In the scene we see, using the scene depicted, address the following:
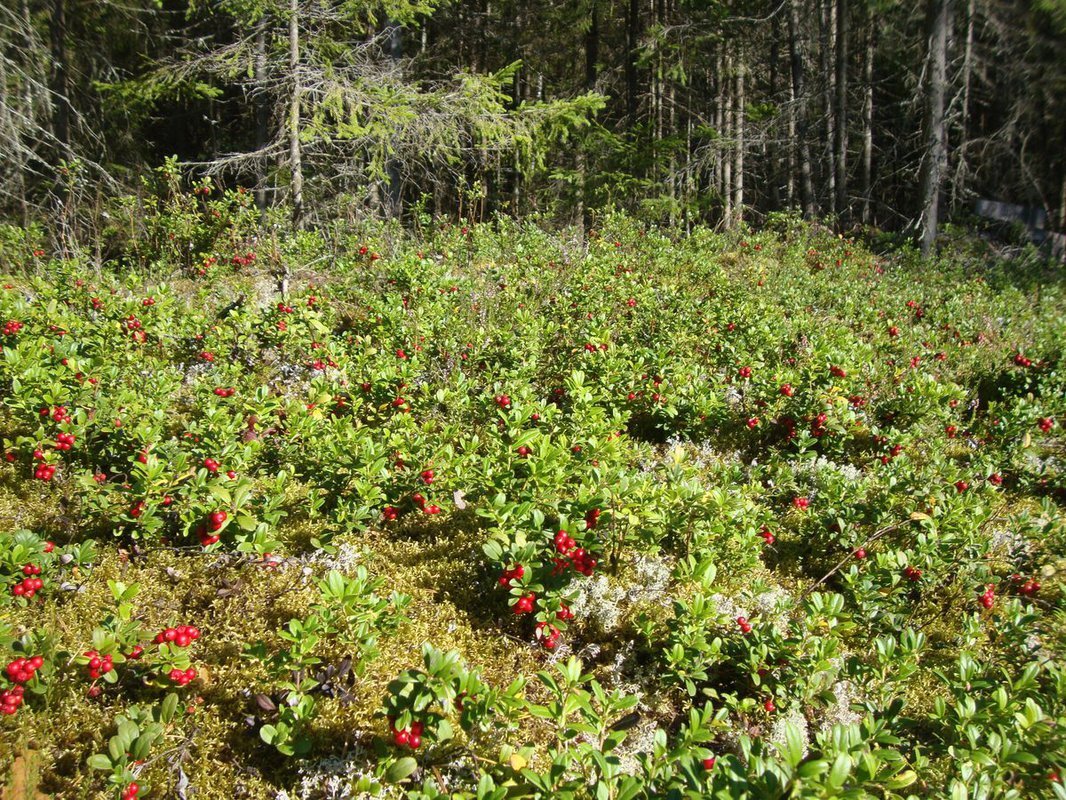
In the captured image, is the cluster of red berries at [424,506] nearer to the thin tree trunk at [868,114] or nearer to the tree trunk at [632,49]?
the tree trunk at [632,49]

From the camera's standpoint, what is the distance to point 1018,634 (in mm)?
2891

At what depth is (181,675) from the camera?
2.42 meters

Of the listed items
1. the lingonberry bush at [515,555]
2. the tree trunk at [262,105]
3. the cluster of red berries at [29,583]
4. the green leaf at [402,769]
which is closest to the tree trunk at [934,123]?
the lingonberry bush at [515,555]

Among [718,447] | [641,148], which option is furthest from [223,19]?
[718,447]

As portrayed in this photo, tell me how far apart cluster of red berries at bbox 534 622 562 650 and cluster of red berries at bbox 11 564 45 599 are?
2248 mm

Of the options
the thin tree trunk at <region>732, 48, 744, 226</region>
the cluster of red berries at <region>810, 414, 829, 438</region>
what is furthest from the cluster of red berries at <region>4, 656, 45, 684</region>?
the thin tree trunk at <region>732, 48, 744, 226</region>

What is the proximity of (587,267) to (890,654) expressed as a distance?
19.0 ft

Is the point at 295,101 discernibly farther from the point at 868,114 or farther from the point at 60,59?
the point at 868,114

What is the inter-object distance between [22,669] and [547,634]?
6.93 ft

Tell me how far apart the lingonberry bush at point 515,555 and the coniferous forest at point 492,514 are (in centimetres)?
2

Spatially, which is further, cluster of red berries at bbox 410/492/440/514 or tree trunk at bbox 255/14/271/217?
tree trunk at bbox 255/14/271/217

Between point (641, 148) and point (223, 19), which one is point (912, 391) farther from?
point (223, 19)

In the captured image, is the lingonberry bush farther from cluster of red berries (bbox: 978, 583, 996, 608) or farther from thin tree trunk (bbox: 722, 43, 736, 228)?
thin tree trunk (bbox: 722, 43, 736, 228)

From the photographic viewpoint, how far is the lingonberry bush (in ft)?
7.49
